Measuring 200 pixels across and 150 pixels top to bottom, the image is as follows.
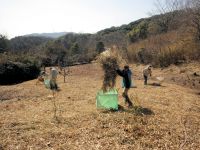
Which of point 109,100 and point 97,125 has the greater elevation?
point 109,100

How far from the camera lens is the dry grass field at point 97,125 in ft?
27.2

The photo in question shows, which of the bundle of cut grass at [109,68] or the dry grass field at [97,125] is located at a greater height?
the bundle of cut grass at [109,68]

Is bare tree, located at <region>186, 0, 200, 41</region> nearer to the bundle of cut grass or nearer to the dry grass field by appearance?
the dry grass field

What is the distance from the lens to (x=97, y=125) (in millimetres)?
9648

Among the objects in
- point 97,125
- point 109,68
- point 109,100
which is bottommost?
point 97,125

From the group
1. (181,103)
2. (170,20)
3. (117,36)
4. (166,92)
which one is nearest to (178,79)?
(166,92)

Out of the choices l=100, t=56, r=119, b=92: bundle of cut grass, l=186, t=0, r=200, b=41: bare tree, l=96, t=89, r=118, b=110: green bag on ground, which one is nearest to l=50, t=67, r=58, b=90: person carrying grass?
l=100, t=56, r=119, b=92: bundle of cut grass

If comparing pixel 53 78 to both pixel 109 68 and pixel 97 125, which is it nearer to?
pixel 109 68

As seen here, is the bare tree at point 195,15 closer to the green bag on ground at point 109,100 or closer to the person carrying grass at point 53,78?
the person carrying grass at point 53,78

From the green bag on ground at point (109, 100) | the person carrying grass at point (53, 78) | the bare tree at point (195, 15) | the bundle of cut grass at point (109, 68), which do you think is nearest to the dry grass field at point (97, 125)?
the green bag on ground at point (109, 100)

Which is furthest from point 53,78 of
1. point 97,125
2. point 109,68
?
point 97,125

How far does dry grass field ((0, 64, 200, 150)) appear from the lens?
830cm

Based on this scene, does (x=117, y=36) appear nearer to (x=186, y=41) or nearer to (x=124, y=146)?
(x=186, y=41)

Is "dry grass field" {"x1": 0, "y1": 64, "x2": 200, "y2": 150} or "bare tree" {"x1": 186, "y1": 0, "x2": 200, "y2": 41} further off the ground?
"bare tree" {"x1": 186, "y1": 0, "x2": 200, "y2": 41}
